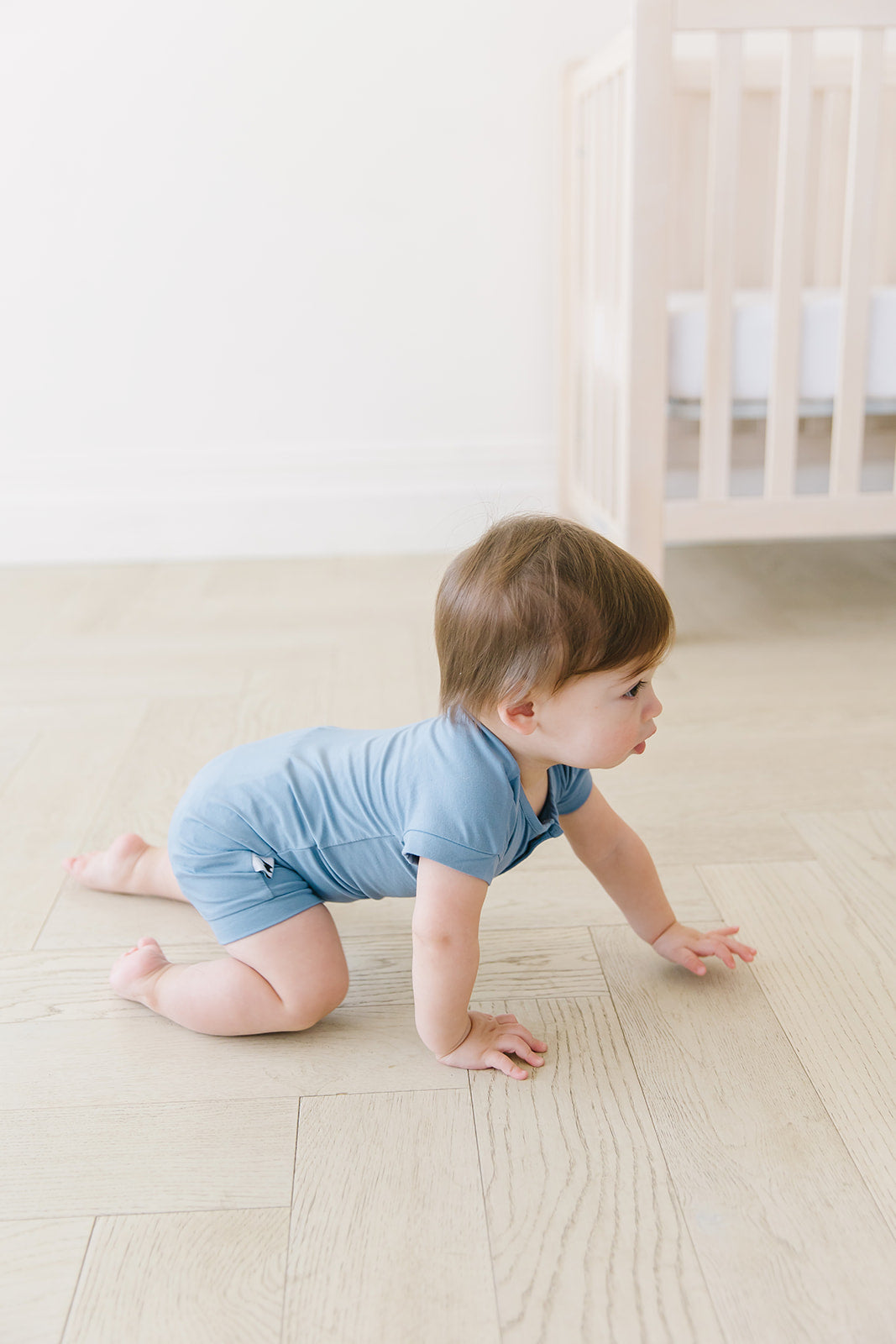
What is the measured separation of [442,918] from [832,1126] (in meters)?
0.27

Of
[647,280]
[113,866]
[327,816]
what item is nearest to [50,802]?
[113,866]

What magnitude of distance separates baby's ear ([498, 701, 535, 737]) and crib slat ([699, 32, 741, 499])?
92 centimetres

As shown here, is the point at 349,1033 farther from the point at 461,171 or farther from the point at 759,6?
the point at 461,171

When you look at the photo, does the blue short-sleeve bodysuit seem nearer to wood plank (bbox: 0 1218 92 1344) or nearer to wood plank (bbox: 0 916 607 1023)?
wood plank (bbox: 0 916 607 1023)

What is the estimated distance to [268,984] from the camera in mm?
775

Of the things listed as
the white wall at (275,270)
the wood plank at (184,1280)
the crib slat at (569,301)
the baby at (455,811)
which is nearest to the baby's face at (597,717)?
A: the baby at (455,811)

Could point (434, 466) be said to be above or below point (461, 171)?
below

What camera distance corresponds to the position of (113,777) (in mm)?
1190

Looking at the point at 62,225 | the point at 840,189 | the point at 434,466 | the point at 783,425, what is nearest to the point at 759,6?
the point at 783,425

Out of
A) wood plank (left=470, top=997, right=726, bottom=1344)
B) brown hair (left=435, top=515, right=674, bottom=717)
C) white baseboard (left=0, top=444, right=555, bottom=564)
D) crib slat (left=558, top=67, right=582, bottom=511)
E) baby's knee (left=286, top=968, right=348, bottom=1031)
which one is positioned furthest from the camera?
white baseboard (left=0, top=444, right=555, bottom=564)

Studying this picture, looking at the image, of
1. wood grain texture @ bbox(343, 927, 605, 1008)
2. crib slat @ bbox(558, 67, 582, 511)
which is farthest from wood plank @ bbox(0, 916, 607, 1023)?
crib slat @ bbox(558, 67, 582, 511)

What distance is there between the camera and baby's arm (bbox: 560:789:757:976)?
819 millimetres

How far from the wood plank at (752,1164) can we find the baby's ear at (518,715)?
0.79 feet

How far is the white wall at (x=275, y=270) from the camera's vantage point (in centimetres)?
194
